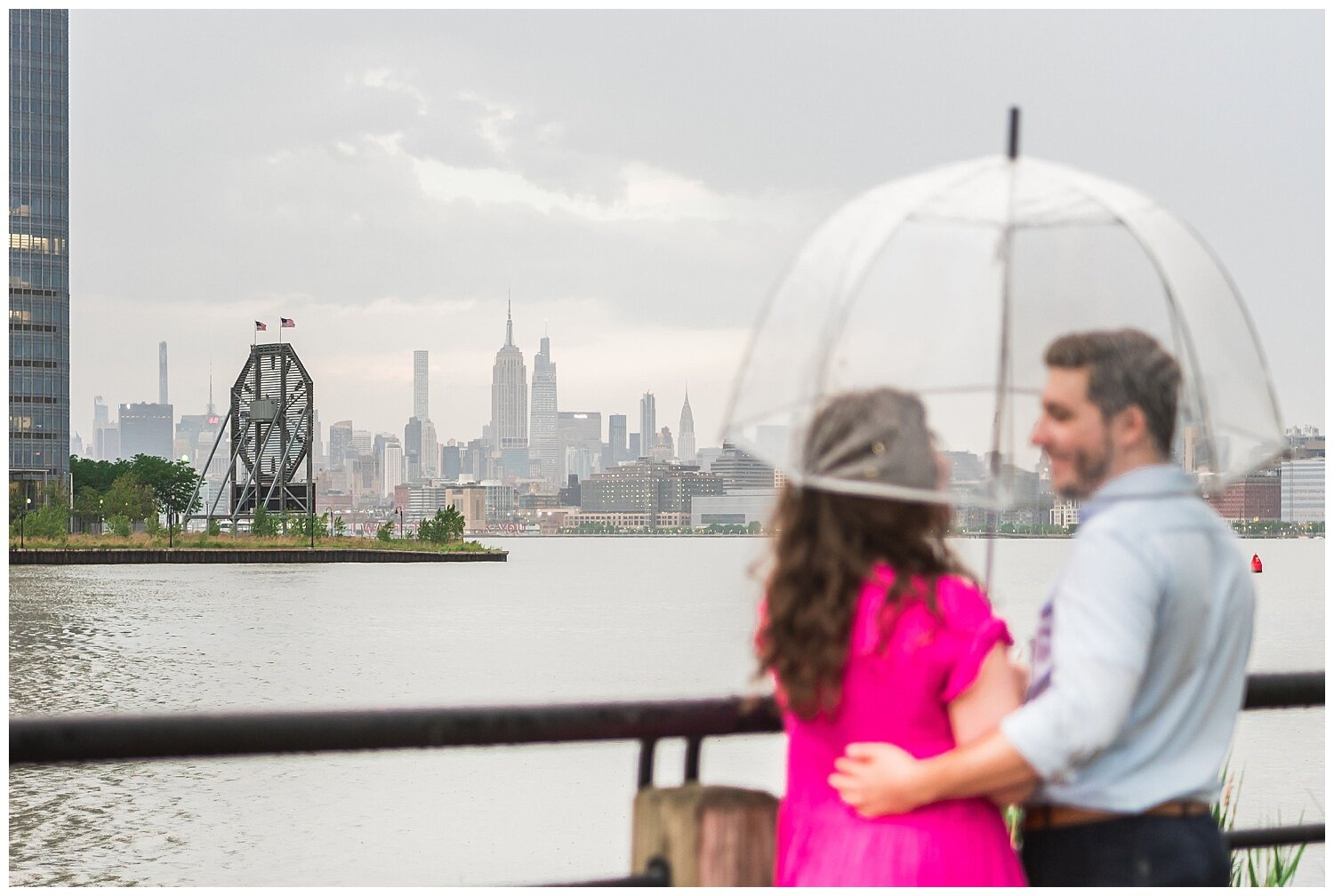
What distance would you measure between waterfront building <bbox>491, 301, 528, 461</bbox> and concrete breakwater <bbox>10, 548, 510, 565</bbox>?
220 feet

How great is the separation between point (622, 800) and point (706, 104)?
127 m

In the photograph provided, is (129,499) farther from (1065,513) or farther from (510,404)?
(1065,513)

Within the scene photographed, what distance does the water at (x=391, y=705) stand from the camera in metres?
25.0

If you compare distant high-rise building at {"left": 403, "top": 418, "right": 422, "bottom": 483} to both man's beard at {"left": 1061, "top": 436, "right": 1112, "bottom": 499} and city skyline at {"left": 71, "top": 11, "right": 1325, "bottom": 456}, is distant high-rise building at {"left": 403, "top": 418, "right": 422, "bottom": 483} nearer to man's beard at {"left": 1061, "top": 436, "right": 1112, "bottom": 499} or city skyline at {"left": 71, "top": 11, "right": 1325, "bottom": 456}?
city skyline at {"left": 71, "top": 11, "right": 1325, "bottom": 456}

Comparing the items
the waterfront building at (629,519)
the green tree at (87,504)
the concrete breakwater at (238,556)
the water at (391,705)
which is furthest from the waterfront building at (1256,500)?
the waterfront building at (629,519)

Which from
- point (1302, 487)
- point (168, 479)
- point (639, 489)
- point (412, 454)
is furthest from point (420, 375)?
point (1302, 487)

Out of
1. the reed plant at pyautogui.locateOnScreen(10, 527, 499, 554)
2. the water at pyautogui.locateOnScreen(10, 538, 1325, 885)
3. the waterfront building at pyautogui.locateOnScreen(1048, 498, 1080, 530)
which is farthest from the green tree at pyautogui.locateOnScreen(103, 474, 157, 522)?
the waterfront building at pyautogui.locateOnScreen(1048, 498, 1080, 530)

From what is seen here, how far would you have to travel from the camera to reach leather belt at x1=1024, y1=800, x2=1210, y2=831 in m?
1.80

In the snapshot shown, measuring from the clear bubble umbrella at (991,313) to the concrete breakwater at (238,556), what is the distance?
94921 mm

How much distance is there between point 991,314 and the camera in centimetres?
194

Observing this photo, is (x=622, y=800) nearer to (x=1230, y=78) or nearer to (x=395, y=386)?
(x=1230, y=78)

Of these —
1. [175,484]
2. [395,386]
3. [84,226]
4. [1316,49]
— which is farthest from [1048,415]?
[395,386]

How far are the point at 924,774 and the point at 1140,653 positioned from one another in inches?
13.0

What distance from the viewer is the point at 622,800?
30188 millimetres
